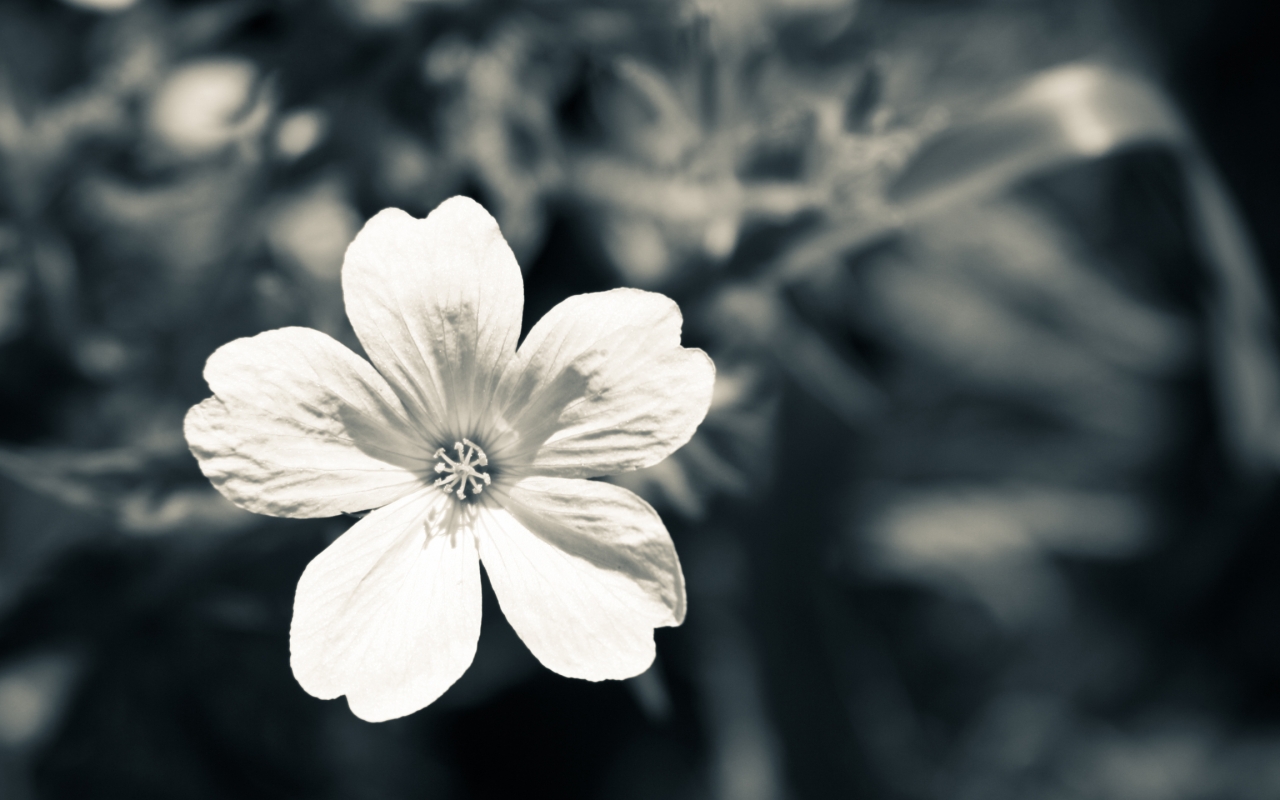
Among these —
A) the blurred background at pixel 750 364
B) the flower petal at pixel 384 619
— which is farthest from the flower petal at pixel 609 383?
the blurred background at pixel 750 364

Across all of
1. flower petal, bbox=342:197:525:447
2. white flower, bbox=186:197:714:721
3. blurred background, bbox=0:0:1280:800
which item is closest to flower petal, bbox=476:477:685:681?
white flower, bbox=186:197:714:721

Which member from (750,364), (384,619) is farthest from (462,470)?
(750,364)

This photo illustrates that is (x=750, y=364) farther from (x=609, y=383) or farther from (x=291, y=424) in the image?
(x=291, y=424)

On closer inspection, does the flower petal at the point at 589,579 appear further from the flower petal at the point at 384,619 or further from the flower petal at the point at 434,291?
the flower petal at the point at 434,291

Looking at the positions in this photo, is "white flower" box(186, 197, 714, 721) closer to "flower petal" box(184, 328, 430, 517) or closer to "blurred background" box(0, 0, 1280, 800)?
"flower petal" box(184, 328, 430, 517)

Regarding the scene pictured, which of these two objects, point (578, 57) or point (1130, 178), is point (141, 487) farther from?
point (1130, 178)

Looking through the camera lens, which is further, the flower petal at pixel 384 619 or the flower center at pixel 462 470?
the flower center at pixel 462 470
